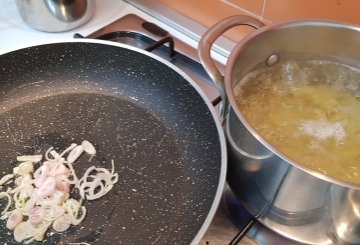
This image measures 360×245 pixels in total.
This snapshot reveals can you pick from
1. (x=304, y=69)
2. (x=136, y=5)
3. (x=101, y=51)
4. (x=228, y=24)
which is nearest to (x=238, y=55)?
(x=228, y=24)

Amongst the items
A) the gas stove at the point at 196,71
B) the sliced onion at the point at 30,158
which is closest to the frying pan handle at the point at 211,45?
the gas stove at the point at 196,71

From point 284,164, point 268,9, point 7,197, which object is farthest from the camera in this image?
point 268,9

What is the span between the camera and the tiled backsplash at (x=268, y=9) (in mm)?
614

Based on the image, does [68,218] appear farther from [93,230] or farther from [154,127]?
[154,127]

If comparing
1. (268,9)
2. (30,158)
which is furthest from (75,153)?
(268,9)

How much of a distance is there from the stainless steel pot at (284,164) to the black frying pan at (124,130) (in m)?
0.05

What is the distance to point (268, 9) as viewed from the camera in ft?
2.28

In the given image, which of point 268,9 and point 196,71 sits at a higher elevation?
point 268,9

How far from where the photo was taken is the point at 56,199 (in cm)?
51

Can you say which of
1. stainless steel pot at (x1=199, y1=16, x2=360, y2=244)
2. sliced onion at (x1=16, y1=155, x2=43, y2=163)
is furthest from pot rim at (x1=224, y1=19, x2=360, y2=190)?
sliced onion at (x1=16, y1=155, x2=43, y2=163)

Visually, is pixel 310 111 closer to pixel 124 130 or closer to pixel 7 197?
pixel 124 130

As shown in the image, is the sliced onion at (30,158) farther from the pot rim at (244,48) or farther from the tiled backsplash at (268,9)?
the tiled backsplash at (268,9)

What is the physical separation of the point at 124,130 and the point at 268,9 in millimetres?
315

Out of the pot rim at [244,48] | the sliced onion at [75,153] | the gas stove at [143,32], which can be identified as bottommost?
the sliced onion at [75,153]
